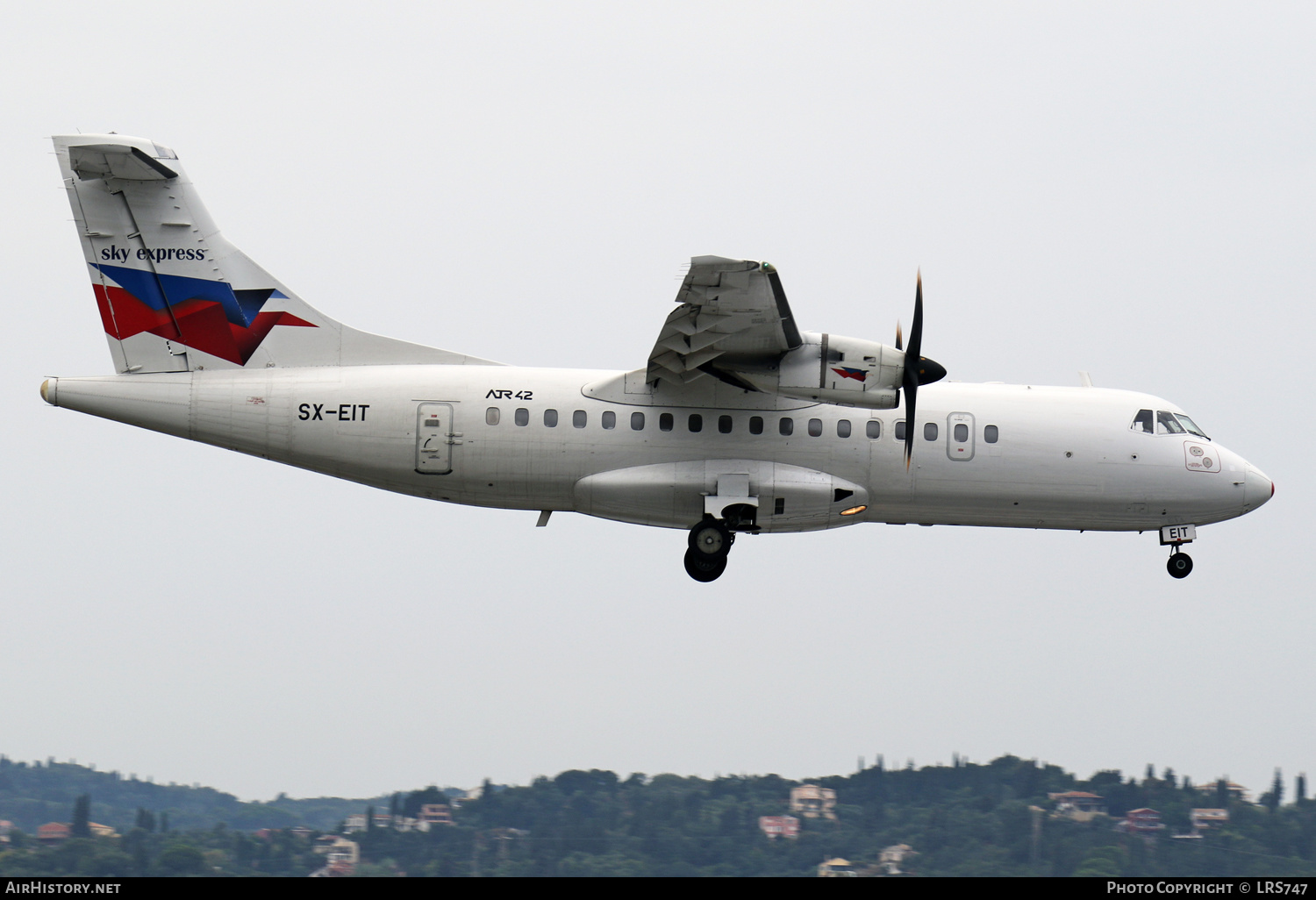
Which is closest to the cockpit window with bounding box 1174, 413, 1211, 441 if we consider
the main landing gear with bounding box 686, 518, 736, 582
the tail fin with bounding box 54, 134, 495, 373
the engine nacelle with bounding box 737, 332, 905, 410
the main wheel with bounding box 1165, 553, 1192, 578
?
the main wheel with bounding box 1165, 553, 1192, 578

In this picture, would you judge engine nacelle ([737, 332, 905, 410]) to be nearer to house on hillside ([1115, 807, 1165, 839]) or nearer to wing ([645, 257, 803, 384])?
wing ([645, 257, 803, 384])

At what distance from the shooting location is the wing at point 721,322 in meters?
20.0

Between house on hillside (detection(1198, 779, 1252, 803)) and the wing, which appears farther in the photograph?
house on hillside (detection(1198, 779, 1252, 803))

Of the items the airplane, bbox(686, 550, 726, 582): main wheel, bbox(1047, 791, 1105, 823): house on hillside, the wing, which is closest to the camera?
the wing

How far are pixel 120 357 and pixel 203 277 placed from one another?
2.04 metres

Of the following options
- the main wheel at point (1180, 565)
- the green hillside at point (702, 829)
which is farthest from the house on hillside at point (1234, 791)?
the main wheel at point (1180, 565)

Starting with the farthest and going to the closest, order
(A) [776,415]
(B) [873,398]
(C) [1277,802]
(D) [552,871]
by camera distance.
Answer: (C) [1277,802] → (D) [552,871] → (A) [776,415] → (B) [873,398]

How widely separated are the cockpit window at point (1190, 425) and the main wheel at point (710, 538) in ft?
29.9

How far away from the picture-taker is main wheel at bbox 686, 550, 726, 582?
23422 mm

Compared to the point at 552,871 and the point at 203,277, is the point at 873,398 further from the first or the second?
the point at 552,871

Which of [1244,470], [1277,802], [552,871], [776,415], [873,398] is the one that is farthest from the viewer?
[1277,802]

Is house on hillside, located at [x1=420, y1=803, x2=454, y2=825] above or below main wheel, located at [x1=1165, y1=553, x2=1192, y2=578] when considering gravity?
below

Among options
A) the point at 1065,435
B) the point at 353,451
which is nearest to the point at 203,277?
the point at 353,451

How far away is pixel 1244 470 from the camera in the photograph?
2508 cm
